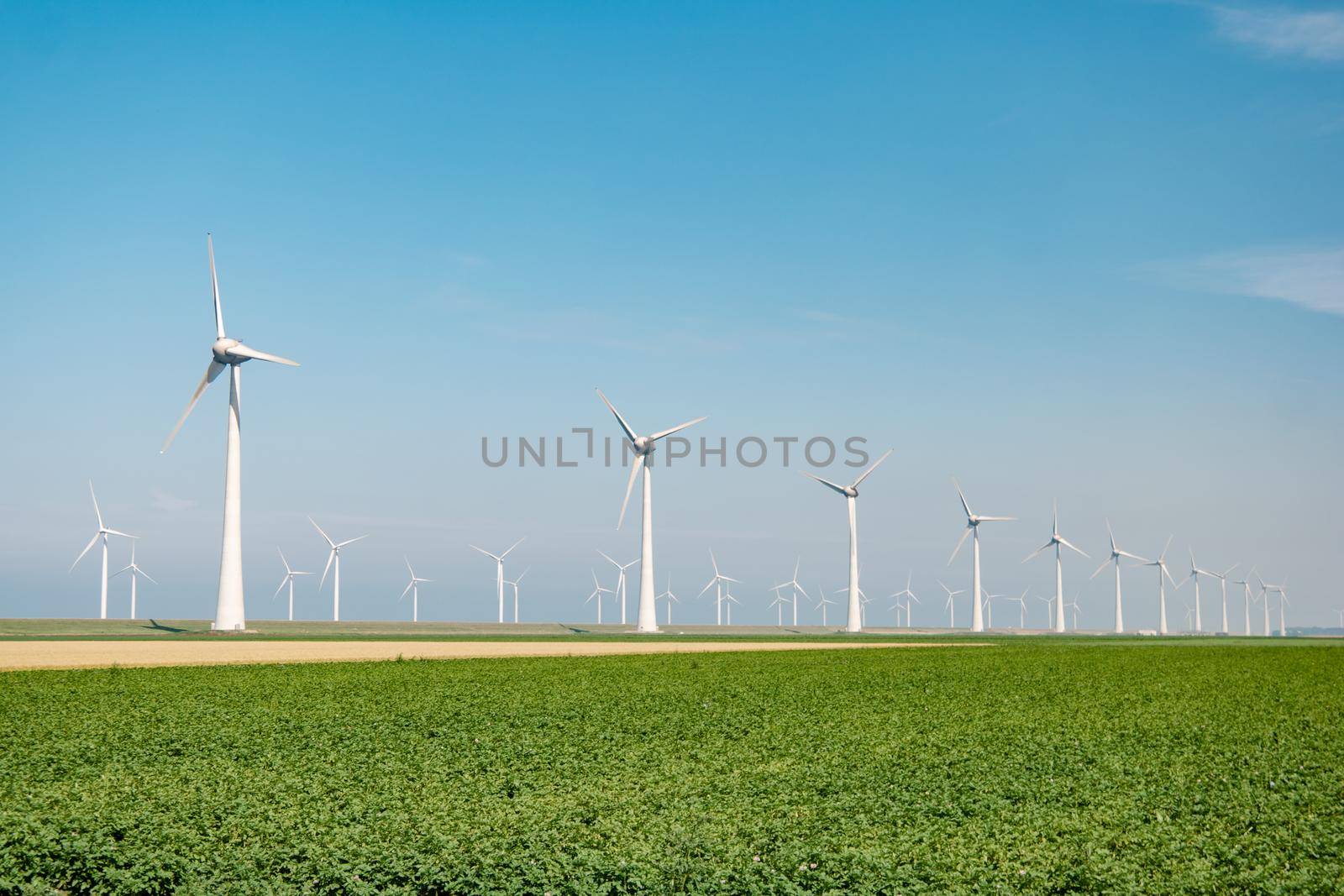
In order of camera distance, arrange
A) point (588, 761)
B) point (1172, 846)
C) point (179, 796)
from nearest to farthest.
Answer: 1. point (1172, 846)
2. point (179, 796)
3. point (588, 761)

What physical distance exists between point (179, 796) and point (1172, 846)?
601 inches

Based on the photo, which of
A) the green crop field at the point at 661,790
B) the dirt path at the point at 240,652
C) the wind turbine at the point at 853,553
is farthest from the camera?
the wind turbine at the point at 853,553

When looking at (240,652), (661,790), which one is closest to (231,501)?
(240,652)

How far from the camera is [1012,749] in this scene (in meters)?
24.8

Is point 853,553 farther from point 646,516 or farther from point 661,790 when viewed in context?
point 661,790

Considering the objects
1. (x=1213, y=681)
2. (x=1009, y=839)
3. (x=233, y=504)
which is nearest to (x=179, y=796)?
(x=1009, y=839)

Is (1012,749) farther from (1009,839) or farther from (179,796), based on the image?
(179,796)

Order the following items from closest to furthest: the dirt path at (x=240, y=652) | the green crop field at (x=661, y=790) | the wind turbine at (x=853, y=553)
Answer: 1. the green crop field at (x=661, y=790)
2. the dirt path at (x=240, y=652)
3. the wind turbine at (x=853, y=553)

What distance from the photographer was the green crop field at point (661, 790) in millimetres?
14508

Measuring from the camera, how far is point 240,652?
63.7 metres

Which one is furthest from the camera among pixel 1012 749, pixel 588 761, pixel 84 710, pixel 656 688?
pixel 656 688

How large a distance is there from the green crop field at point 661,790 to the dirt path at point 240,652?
1601cm

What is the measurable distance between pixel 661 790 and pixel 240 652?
50375 mm

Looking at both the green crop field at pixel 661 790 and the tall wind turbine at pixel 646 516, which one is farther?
the tall wind turbine at pixel 646 516
